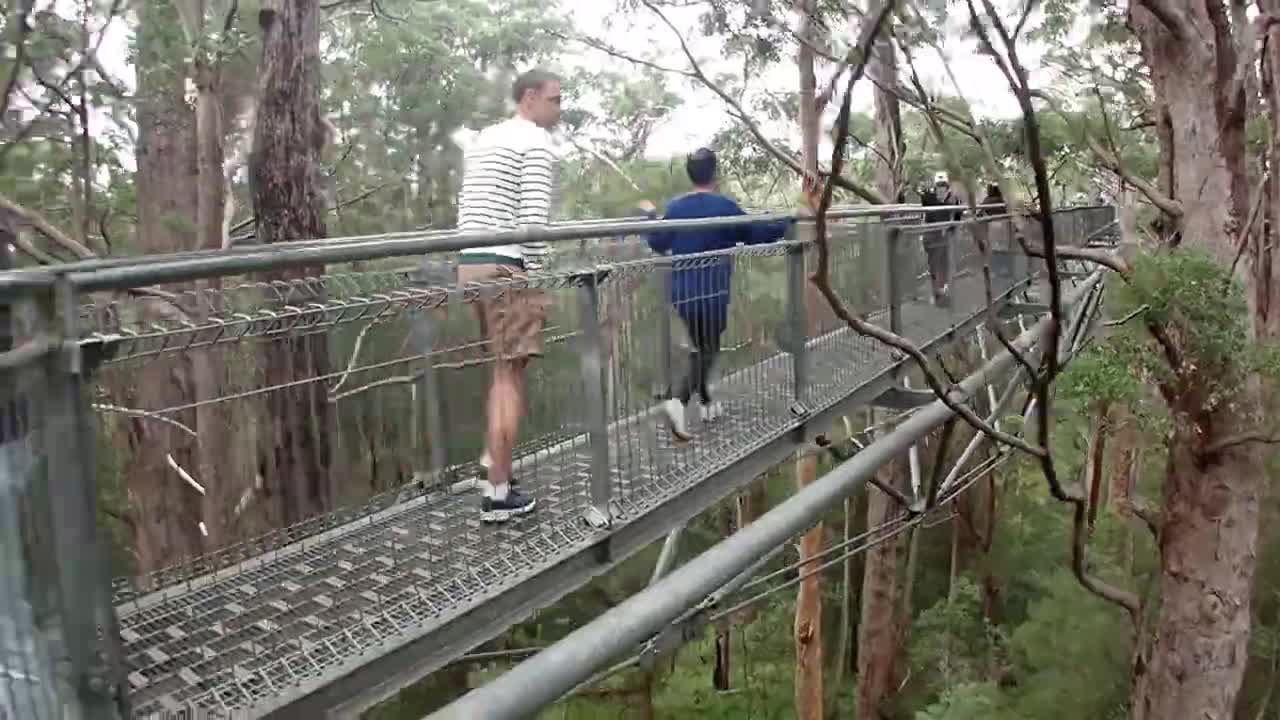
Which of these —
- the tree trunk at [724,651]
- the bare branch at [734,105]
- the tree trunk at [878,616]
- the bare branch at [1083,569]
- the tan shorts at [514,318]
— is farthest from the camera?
the tree trunk at [724,651]

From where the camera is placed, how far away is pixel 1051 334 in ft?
13.5

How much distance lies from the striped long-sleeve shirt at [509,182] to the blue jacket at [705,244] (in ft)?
1.53

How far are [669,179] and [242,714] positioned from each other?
16.1 metres

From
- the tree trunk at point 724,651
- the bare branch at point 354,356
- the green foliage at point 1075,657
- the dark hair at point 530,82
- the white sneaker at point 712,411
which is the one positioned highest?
the dark hair at point 530,82

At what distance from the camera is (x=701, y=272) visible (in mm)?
4004

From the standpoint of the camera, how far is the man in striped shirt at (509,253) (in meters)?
3.18

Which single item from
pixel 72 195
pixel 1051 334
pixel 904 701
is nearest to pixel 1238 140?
pixel 1051 334

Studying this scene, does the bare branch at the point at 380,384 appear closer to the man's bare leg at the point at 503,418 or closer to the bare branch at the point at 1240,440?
the man's bare leg at the point at 503,418

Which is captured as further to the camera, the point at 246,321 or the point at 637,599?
the point at 637,599

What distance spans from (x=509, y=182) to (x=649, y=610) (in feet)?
5.06

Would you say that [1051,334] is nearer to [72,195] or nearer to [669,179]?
[72,195]

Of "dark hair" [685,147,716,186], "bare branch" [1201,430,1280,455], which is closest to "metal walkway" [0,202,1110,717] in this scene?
"dark hair" [685,147,716,186]

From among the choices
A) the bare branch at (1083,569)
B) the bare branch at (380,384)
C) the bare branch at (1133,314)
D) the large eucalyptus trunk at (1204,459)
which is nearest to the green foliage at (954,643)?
the bare branch at (1083,569)

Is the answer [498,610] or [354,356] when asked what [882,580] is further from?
[354,356]
